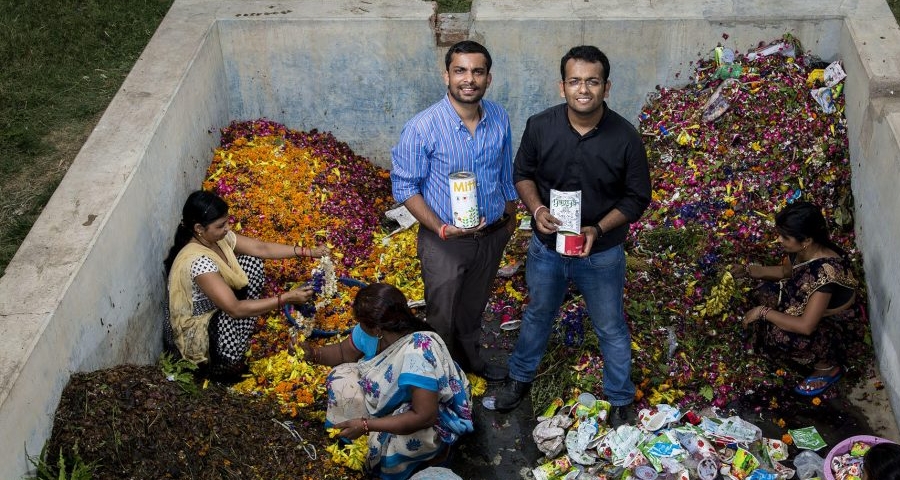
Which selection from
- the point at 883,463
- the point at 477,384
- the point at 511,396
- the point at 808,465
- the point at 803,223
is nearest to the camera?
the point at 883,463

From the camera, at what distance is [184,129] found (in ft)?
20.5

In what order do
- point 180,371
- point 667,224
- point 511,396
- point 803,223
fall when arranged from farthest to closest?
point 667,224 < point 511,396 < point 180,371 < point 803,223

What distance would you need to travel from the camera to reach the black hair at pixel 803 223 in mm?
4891

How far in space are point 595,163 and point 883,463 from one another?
189cm

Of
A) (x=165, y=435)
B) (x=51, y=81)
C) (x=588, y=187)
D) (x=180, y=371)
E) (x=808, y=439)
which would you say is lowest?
(x=808, y=439)

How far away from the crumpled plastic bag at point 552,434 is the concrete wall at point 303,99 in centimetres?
192

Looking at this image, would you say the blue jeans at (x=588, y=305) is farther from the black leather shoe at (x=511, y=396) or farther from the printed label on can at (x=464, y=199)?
the printed label on can at (x=464, y=199)

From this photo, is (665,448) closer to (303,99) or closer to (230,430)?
(230,430)

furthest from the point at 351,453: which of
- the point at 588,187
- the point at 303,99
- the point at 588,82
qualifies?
the point at 303,99

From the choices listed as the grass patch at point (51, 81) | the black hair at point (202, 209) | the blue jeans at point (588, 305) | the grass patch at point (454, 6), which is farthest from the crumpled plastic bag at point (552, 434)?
the grass patch at point (454, 6)

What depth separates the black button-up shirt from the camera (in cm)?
447

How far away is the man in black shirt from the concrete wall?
1.70 meters

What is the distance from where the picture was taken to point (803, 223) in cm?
489

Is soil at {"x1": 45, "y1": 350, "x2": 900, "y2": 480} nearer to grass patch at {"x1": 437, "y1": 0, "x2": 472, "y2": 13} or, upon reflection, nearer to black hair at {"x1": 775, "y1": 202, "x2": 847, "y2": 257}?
black hair at {"x1": 775, "y1": 202, "x2": 847, "y2": 257}
